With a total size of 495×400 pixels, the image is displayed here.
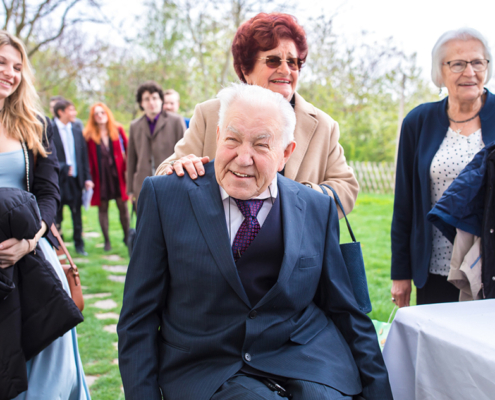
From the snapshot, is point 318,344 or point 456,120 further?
point 456,120

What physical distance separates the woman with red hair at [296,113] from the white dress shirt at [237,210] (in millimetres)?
253

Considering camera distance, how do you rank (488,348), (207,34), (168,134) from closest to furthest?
(488,348) → (168,134) → (207,34)

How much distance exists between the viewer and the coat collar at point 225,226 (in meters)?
1.66

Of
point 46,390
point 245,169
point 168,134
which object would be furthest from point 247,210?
point 168,134

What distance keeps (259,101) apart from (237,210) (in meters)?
0.46

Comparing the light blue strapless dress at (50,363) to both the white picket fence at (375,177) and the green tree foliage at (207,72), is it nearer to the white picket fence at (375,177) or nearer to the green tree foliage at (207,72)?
the green tree foliage at (207,72)

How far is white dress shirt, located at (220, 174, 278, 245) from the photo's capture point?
1813 millimetres

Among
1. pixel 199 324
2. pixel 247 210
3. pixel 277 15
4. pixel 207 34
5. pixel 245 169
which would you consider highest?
pixel 207 34

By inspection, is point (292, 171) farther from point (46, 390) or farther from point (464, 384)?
point (46, 390)

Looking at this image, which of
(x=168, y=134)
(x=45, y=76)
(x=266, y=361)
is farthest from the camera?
(x=45, y=76)

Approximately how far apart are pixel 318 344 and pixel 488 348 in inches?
23.9

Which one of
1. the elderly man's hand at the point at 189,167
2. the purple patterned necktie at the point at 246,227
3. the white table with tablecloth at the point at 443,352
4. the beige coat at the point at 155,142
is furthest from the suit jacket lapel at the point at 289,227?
the beige coat at the point at 155,142

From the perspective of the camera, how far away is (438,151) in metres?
2.59

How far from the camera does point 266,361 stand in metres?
1.66
